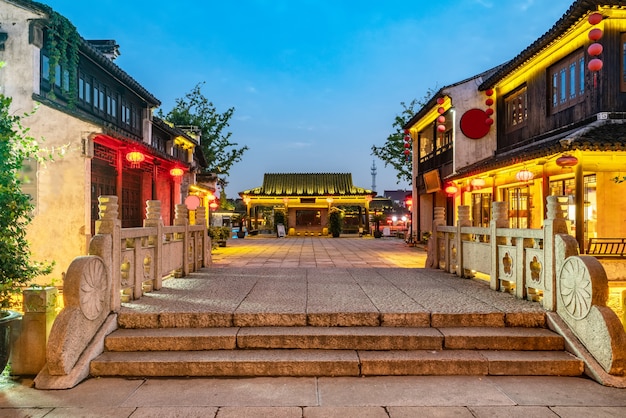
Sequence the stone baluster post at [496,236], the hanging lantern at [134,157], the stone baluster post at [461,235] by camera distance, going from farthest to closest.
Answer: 1. the hanging lantern at [134,157]
2. the stone baluster post at [461,235]
3. the stone baluster post at [496,236]

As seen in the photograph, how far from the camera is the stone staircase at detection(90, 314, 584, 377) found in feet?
15.0

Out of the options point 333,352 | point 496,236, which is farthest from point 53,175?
point 496,236

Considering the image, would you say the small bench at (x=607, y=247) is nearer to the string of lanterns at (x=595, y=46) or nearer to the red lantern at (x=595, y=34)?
the string of lanterns at (x=595, y=46)

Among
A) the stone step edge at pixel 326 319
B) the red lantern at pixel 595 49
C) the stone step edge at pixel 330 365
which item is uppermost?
the red lantern at pixel 595 49

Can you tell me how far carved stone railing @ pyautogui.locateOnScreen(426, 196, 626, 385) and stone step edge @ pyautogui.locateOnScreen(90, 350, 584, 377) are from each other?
1.28 ft

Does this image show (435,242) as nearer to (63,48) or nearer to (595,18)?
(595,18)

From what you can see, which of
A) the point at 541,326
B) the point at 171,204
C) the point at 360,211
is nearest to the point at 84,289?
the point at 541,326

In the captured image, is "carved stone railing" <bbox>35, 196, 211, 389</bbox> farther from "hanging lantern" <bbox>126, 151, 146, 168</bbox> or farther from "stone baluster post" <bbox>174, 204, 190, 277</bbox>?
"hanging lantern" <bbox>126, 151, 146, 168</bbox>

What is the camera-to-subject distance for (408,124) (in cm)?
2258

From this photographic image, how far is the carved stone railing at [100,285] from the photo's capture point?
438 centimetres

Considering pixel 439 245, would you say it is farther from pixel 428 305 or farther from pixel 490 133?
→ pixel 490 133

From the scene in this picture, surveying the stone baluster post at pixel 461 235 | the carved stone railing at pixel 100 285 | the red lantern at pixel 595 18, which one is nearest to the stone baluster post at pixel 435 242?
the stone baluster post at pixel 461 235

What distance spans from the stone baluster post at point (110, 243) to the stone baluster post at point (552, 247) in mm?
5426

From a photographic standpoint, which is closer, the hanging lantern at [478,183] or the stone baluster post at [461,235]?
the stone baluster post at [461,235]
